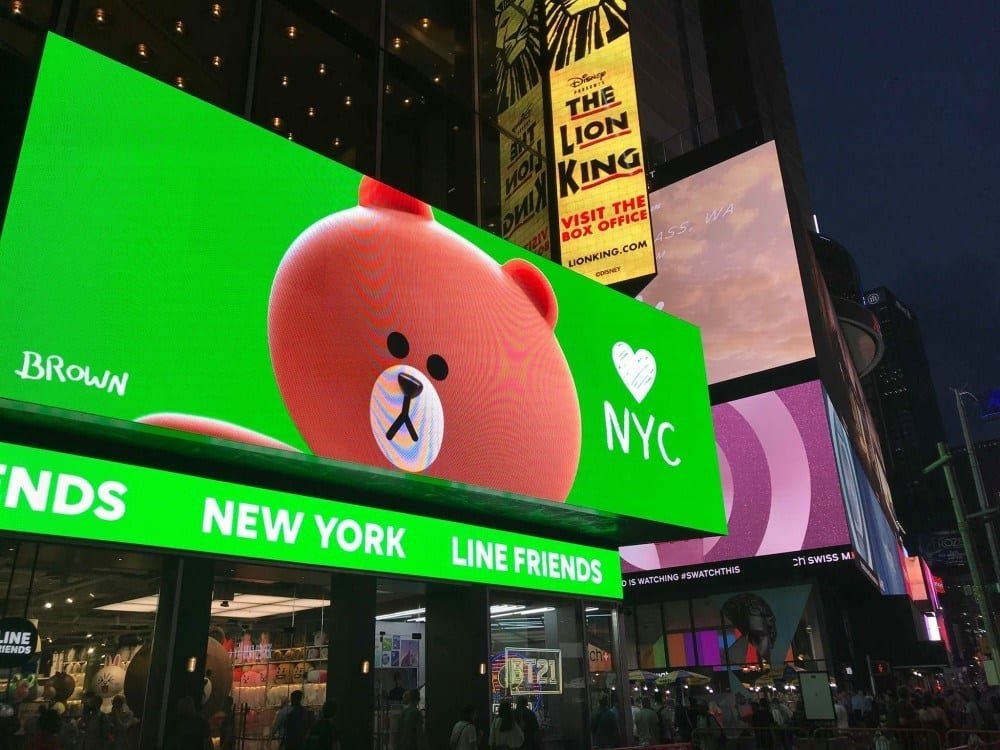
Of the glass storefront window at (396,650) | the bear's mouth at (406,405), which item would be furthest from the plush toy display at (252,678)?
the bear's mouth at (406,405)

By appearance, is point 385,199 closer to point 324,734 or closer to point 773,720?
point 324,734

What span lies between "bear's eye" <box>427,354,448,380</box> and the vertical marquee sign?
5.21 metres

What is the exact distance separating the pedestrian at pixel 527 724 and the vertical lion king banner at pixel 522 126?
7327mm

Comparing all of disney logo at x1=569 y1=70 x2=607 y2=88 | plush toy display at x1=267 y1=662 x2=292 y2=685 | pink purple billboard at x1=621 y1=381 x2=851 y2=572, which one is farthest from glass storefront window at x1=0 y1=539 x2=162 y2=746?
pink purple billboard at x1=621 y1=381 x2=851 y2=572

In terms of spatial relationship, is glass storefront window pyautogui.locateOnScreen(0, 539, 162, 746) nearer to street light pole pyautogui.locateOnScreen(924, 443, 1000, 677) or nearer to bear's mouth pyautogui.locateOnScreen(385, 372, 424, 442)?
bear's mouth pyautogui.locateOnScreen(385, 372, 424, 442)

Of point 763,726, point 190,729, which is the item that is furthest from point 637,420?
point 763,726

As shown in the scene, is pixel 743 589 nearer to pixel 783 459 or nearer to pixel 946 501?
pixel 783 459

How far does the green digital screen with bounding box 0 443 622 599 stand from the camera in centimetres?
622

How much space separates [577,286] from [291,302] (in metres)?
4.57

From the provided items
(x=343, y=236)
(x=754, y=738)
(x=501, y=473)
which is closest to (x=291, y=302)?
(x=343, y=236)

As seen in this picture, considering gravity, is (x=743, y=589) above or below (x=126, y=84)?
below

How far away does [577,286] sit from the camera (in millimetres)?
11164

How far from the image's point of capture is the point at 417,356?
8.90 metres

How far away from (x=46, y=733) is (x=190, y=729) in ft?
4.00
